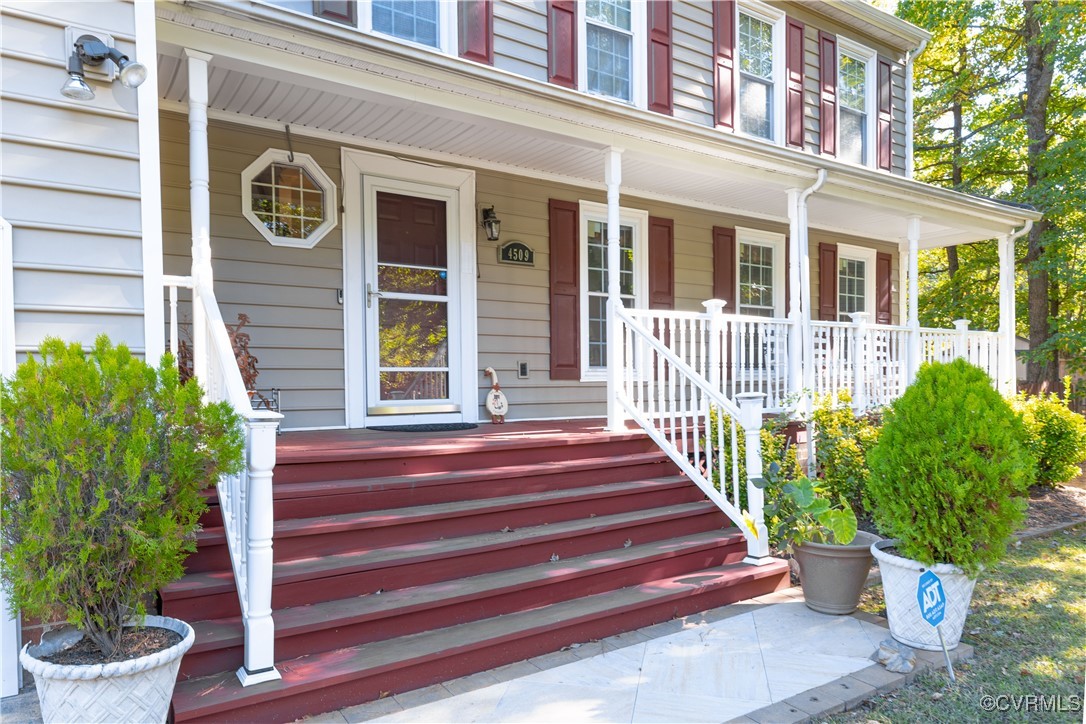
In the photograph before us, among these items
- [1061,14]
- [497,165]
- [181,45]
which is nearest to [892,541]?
[497,165]

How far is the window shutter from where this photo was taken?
19.5 ft

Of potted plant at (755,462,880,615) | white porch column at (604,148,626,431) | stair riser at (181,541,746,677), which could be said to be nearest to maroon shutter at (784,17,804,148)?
white porch column at (604,148,626,431)

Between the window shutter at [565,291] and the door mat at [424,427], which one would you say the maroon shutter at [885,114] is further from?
the door mat at [424,427]

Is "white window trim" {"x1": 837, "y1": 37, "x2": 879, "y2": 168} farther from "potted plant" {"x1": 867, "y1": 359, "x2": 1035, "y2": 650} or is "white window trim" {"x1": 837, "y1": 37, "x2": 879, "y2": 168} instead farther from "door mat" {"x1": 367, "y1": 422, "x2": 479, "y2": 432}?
"door mat" {"x1": 367, "y1": 422, "x2": 479, "y2": 432}

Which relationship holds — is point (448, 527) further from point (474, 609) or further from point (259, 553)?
point (259, 553)

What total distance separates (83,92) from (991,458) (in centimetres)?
421

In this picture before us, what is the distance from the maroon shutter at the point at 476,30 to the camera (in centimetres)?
488

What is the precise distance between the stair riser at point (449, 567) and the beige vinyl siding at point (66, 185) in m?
1.15

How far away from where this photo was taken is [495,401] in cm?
548

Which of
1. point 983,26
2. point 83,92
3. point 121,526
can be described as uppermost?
point 983,26

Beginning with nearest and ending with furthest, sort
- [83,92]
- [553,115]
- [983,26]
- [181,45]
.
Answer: [83,92]
[181,45]
[553,115]
[983,26]

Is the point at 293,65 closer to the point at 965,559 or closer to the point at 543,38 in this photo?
the point at 543,38

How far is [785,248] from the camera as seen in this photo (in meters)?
7.79

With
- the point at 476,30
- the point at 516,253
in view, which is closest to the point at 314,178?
the point at 476,30
